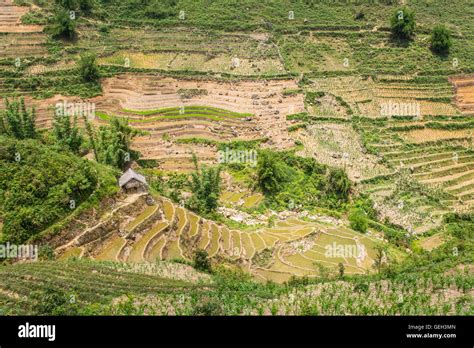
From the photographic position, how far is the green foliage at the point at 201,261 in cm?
2684

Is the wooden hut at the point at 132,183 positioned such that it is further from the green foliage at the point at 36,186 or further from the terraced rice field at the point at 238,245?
A: the green foliage at the point at 36,186

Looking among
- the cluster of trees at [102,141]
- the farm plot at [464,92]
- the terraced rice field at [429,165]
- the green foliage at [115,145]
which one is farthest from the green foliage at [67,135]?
the farm plot at [464,92]

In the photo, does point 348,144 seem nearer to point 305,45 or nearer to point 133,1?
point 305,45

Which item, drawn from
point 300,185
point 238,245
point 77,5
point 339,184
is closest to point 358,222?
point 339,184

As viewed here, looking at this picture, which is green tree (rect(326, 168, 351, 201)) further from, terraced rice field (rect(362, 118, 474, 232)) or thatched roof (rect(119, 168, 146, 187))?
thatched roof (rect(119, 168, 146, 187))

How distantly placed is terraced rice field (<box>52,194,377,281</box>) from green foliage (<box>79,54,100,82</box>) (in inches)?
770

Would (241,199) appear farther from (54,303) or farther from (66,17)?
(66,17)

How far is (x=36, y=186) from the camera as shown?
26.5 meters

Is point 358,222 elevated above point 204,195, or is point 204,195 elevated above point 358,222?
point 204,195

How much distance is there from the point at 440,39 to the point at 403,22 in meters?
4.12

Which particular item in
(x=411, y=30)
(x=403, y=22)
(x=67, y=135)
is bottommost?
(x=67, y=135)

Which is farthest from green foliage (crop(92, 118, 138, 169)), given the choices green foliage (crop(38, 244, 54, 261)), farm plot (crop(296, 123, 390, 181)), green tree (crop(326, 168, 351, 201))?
green tree (crop(326, 168, 351, 201))

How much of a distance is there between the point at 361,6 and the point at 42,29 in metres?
35.1

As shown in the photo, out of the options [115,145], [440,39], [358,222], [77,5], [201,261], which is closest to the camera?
[201,261]
